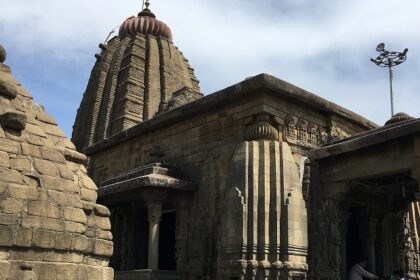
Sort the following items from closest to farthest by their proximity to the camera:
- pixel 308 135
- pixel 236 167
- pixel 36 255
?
pixel 36 255, pixel 236 167, pixel 308 135

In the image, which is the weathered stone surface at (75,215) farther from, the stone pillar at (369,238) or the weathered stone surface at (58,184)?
the stone pillar at (369,238)

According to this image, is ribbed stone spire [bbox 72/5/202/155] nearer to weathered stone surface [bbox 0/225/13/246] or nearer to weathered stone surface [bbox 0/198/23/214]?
weathered stone surface [bbox 0/198/23/214]

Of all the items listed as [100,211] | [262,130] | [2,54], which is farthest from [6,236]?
[262,130]

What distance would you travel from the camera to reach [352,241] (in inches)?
553

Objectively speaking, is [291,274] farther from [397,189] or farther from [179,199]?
[397,189]

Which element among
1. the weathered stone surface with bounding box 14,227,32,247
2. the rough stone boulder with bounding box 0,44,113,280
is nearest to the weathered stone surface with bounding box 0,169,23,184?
the rough stone boulder with bounding box 0,44,113,280

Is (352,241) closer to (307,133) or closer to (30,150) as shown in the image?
(307,133)

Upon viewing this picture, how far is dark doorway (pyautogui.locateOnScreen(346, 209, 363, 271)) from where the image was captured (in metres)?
13.9

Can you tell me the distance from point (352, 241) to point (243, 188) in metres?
5.46

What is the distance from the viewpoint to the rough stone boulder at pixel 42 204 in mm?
4769

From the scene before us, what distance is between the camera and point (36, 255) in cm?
489

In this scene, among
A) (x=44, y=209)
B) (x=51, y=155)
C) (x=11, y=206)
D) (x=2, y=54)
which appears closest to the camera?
(x=11, y=206)

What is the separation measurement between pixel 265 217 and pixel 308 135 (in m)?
2.75

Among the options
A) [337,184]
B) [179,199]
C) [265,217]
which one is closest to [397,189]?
[337,184]
